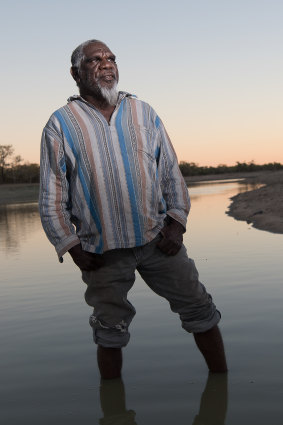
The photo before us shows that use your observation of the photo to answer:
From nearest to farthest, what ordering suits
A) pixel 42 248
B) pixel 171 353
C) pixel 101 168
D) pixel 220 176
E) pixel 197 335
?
pixel 101 168
pixel 197 335
pixel 171 353
pixel 42 248
pixel 220 176

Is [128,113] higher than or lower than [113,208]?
higher

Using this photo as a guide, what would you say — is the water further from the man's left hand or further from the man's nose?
the man's nose

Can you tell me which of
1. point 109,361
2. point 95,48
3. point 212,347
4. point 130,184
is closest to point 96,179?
point 130,184

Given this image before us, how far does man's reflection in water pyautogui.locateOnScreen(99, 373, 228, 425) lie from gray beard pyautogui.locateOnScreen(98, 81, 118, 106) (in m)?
1.61

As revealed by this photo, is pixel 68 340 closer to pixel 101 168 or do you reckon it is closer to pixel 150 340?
pixel 150 340

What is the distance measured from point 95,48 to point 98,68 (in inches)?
4.1

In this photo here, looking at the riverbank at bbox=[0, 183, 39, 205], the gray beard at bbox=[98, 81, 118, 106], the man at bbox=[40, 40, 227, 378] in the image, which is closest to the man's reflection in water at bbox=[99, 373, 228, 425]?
the man at bbox=[40, 40, 227, 378]

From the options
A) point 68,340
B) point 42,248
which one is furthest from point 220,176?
point 68,340

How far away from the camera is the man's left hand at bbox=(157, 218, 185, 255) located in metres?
3.14

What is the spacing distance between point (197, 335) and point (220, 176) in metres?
101

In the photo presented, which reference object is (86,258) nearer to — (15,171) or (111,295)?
(111,295)

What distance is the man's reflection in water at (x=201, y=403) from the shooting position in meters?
3.02

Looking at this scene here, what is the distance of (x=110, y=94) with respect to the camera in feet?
10.2

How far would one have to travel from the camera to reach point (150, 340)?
4.32 meters
